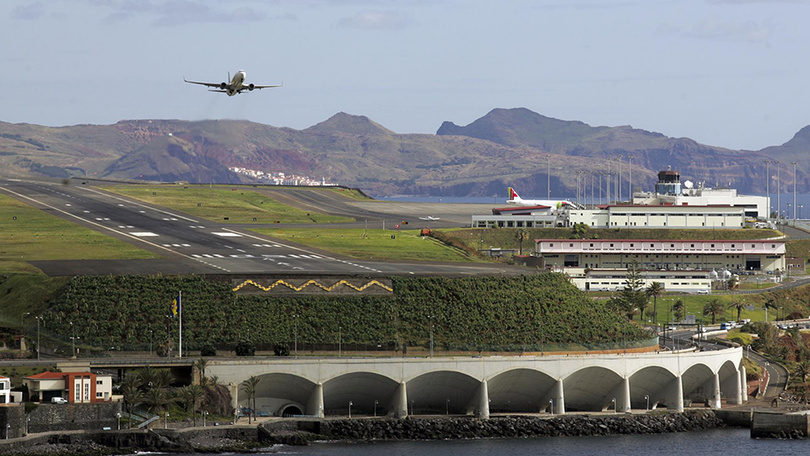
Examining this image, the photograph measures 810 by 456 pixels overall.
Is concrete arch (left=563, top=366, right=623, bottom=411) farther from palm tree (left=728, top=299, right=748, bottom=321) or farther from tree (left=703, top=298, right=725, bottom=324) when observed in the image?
palm tree (left=728, top=299, right=748, bottom=321)

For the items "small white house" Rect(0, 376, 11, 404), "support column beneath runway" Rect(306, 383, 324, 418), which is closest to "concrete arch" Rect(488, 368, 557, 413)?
"support column beneath runway" Rect(306, 383, 324, 418)

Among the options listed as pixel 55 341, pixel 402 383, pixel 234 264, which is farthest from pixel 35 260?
pixel 402 383

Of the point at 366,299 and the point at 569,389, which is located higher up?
the point at 366,299

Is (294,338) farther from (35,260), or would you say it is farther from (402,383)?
(35,260)

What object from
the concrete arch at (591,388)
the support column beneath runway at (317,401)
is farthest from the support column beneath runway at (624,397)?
the support column beneath runway at (317,401)

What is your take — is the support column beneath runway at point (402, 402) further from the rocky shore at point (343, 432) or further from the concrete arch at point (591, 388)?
the concrete arch at point (591, 388)

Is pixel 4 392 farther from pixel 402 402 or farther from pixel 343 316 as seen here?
pixel 343 316

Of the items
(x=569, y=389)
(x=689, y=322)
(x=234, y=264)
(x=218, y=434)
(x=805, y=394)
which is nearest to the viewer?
(x=218, y=434)

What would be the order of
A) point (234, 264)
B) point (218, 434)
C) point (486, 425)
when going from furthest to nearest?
point (234, 264) < point (486, 425) < point (218, 434)
